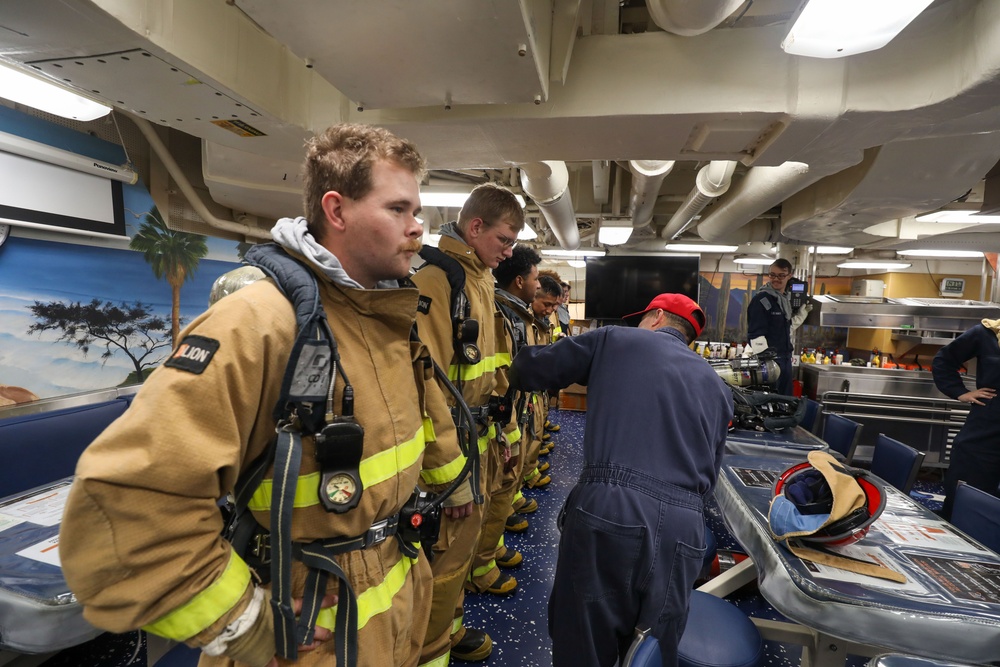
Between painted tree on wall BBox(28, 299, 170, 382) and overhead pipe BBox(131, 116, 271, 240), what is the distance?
2.92 feet

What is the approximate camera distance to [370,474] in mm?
959

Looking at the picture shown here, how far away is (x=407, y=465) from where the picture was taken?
106cm

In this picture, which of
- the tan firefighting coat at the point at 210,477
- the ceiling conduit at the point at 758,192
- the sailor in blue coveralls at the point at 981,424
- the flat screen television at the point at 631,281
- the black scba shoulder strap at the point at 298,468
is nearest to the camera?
the tan firefighting coat at the point at 210,477

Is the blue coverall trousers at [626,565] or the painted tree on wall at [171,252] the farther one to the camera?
the painted tree on wall at [171,252]

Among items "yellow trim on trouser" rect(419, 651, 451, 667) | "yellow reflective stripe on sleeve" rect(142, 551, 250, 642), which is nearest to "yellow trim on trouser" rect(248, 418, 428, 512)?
"yellow reflective stripe on sleeve" rect(142, 551, 250, 642)

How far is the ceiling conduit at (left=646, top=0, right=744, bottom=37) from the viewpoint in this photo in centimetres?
148

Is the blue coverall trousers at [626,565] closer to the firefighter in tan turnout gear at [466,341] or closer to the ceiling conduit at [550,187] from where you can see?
the firefighter in tan turnout gear at [466,341]

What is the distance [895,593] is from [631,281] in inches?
244

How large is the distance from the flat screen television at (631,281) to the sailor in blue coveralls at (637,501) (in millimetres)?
5859

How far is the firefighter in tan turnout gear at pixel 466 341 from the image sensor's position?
173cm

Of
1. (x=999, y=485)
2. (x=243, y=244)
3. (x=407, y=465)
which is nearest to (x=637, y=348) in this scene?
(x=407, y=465)

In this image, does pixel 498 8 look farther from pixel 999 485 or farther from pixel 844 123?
pixel 999 485

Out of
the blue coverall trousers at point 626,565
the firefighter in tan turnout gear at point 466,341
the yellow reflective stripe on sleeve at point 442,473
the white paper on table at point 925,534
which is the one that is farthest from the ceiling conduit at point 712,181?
the yellow reflective stripe on sleeve at point 442,473

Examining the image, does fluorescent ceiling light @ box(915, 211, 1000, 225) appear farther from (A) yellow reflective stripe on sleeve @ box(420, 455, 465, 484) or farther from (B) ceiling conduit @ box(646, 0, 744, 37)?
(A) yellow reflective stripe on sleeve @ box(420, 455, 465, 484)
